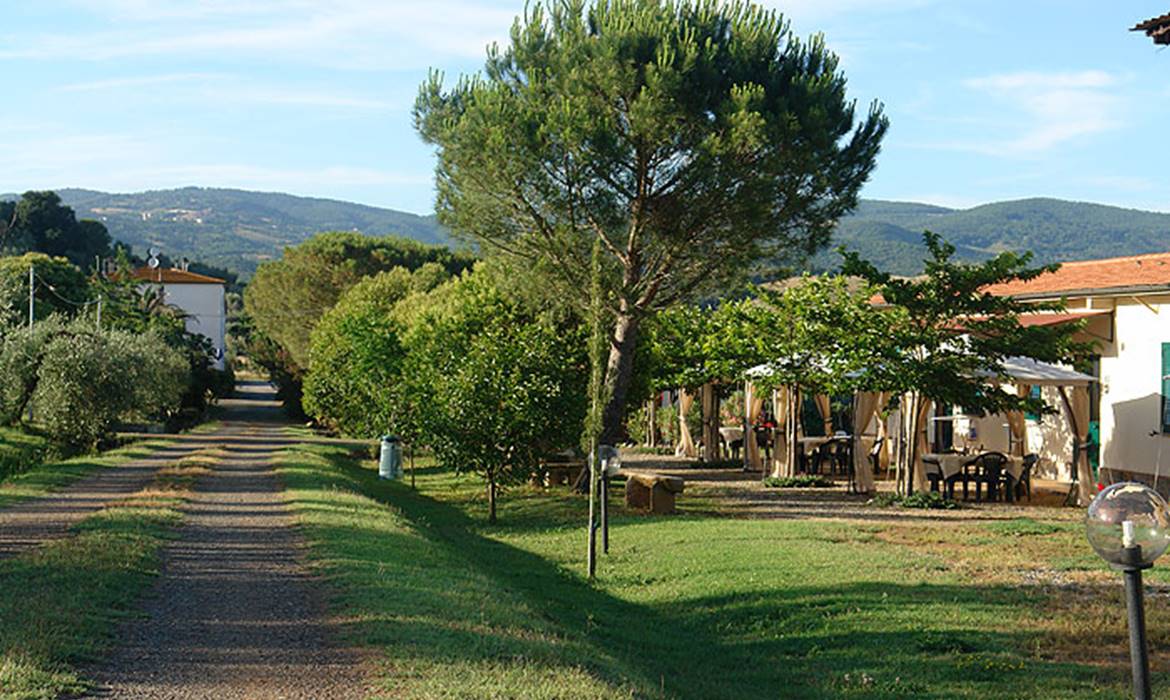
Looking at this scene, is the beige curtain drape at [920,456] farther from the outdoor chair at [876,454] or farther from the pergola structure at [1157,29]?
the pergola structure at [1157,29]

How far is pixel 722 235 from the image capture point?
22.1 meters

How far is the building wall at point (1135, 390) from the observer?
19984mm

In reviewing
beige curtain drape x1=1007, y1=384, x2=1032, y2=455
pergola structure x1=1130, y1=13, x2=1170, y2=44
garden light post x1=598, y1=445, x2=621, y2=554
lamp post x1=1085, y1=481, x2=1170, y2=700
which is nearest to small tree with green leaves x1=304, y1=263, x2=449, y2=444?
garden light post x1=598, y1=445, x2=621, y2=554

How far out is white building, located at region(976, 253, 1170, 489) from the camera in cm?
1992

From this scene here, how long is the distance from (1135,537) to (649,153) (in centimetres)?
1645

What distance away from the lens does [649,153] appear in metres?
21.2

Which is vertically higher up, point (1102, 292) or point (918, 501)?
point (1102, 292)

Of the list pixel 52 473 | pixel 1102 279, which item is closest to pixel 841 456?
pixel 1102 279

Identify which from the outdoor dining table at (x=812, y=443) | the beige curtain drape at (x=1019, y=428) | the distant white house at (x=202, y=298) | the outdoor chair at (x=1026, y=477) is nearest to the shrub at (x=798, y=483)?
the outdoor dining table at (x=812, y=443)

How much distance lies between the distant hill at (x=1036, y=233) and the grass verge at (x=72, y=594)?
107500 mm

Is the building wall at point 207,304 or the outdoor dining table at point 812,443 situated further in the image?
the building wall at point 207,304

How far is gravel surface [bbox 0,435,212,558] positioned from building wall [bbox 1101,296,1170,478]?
1596cm

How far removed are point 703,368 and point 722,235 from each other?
493 centimetres

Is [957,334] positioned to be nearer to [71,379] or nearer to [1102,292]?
[1102,292]
